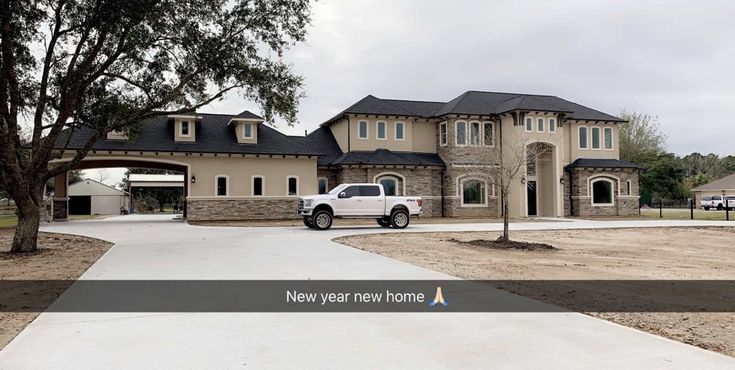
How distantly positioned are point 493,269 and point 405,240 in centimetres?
600

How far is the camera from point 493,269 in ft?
31.9

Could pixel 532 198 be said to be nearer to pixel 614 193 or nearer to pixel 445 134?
pixel 614 193

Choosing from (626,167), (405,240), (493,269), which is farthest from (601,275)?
(626,167)

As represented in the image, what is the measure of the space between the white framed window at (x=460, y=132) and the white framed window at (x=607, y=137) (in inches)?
415

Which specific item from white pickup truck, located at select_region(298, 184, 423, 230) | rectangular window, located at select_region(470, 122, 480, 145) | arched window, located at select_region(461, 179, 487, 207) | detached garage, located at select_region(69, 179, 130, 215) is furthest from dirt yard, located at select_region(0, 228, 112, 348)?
detached garage, located at select_region(69, 179, 130, 215)

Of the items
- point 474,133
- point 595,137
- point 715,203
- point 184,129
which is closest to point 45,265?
point 184,129

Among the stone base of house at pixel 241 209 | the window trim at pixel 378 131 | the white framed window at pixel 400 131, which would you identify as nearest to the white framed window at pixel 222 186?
the stone base of house at pixel 241 209

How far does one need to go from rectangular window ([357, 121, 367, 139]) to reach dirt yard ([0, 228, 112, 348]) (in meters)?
18.0

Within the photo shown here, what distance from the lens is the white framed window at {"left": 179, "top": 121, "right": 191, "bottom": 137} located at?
27797 mm

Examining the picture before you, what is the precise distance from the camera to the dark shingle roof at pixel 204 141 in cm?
2596

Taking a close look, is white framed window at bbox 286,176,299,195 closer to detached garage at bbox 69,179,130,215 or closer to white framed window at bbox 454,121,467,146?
white framed window at bbox 454,121,467,146

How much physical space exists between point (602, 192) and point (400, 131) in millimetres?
14220

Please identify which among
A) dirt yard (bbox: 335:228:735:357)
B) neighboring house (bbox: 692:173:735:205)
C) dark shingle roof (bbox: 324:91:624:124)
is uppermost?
dark shingle roof (bbox: 324:91:624:124)

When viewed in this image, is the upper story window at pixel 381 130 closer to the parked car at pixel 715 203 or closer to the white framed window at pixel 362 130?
the white framed window at pixel 362 130
